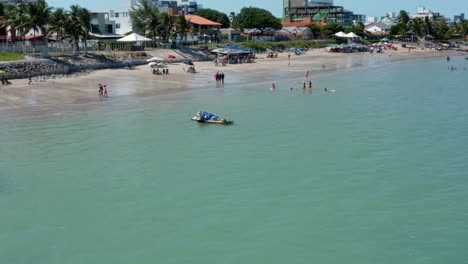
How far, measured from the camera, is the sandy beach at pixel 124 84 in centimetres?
4247

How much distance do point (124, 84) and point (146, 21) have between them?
30.2 metres

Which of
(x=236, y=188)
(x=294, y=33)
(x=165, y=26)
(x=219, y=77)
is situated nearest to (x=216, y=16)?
(x=294, y=33)

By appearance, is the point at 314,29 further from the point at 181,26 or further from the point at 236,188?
the point at 236,188

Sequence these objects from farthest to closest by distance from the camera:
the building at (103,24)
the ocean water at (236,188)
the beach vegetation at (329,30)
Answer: the beach vegetation at (329,30) → the building at (103,24) → the ocean water at (236,188)

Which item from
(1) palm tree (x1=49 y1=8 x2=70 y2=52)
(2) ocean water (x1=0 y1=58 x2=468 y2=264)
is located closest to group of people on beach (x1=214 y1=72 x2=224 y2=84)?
(2) ocean water (x1=0 y1=58 x2=468 y2=264)

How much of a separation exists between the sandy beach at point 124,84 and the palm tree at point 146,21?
11.2 metres

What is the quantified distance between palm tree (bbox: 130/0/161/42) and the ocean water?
143ft

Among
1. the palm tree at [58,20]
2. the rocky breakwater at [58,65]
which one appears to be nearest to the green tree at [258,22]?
the rocky breakwater at [58,65]

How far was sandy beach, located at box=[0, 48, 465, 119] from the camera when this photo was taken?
139 feet

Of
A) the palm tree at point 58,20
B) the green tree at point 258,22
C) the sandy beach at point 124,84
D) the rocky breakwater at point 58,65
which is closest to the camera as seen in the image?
the sandy beach at point 124,84

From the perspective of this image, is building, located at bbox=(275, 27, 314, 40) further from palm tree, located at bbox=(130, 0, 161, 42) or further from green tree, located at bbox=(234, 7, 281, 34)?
palm tree, located at bbox=(130, 0, 161, 42)

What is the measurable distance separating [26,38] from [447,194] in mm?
64526

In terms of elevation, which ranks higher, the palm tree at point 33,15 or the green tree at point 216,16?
the green tree at point 216,16

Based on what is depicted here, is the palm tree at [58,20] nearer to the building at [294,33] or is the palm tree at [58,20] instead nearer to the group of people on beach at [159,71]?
the group of people on beach at [159,71]
